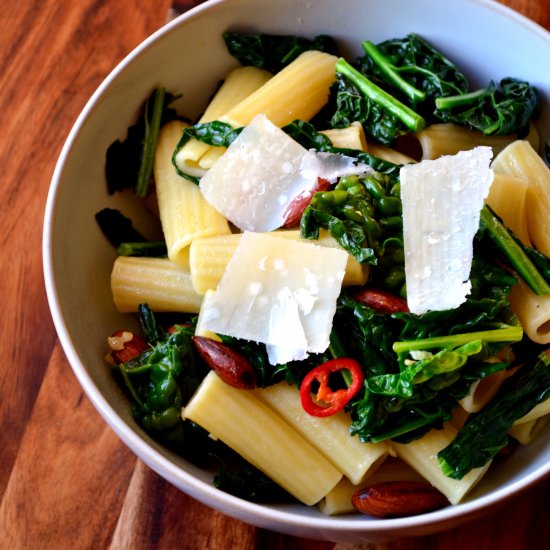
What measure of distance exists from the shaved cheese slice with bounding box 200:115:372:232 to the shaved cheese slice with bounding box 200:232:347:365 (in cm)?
12

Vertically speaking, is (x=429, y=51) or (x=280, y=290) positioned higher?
(x=429, y=51)

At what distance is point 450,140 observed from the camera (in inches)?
67.7

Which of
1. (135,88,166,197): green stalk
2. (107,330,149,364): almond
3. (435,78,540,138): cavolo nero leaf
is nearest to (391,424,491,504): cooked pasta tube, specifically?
(107,330,149,364): almond

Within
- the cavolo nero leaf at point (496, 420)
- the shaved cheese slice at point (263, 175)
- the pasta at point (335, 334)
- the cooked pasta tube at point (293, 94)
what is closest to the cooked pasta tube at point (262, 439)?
the pasta at point (335, 334)

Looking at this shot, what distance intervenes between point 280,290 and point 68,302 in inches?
17.0

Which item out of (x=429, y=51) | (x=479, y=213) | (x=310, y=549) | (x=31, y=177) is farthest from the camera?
(x=31, y=177)

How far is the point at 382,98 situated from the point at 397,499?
2.75 feet

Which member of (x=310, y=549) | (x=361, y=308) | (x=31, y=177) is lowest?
(x=310, y=549)

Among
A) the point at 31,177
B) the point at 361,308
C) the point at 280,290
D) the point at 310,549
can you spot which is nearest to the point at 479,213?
the point at 361,308

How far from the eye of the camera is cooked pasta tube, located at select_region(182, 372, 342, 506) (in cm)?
147

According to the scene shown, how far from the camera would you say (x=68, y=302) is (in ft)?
5.14

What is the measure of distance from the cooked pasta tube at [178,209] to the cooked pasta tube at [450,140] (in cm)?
47

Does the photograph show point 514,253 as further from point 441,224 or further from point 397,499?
point 397,499

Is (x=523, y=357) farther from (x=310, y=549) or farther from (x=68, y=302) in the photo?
(x=68, y=302)
